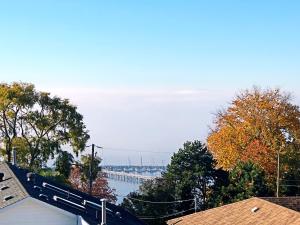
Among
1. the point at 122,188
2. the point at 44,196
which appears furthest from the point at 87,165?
the point at 122,188

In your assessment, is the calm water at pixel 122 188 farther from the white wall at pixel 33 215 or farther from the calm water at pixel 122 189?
the white wall at pixel 33 215

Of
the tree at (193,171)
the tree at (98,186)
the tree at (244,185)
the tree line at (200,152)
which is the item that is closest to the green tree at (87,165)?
the tree line at (200,152)

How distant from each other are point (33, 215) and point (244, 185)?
25.8 metres

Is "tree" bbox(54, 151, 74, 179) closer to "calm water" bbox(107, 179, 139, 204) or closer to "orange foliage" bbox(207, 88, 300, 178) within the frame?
"calm water" bbox(107, 179, 139, 204)

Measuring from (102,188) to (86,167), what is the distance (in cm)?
1277

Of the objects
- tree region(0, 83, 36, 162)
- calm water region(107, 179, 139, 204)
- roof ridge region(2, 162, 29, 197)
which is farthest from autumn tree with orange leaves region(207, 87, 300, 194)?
roof ridge region(2, 162, 29, 197)

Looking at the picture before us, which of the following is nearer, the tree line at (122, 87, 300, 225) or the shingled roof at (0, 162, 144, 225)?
the shingled roof at (0, 162, 144, 225)

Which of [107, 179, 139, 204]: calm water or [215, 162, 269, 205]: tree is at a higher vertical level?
[215, 162, 269, 205]: tree

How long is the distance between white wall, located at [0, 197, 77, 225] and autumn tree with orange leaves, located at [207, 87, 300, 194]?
28634 millimetres

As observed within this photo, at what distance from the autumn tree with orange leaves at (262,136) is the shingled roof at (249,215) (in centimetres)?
1860

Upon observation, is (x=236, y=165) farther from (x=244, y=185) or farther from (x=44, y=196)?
(x=44, y=196)

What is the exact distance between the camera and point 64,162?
142 feet

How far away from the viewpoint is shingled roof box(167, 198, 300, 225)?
24.4 m

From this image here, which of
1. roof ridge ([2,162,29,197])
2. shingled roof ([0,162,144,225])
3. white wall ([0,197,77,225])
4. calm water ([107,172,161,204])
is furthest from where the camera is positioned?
calm water ([107,172,161,204])
